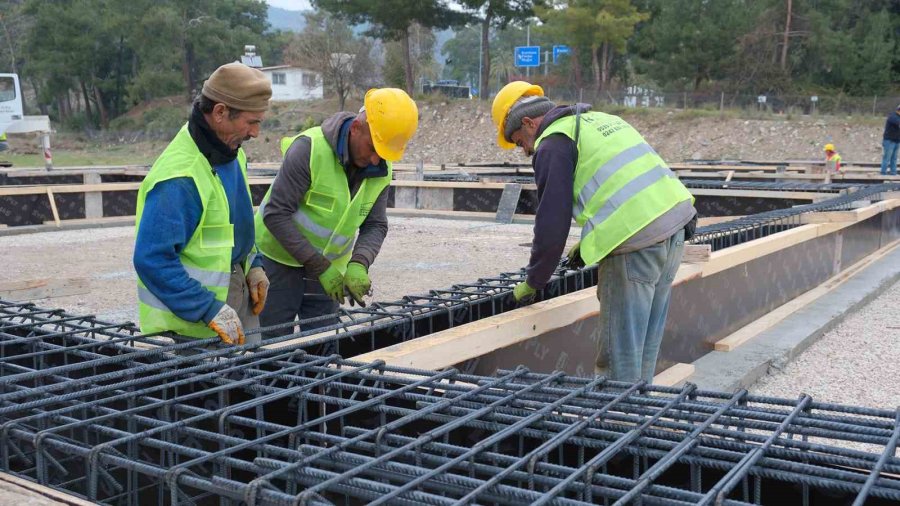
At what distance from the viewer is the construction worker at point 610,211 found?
3.90 m

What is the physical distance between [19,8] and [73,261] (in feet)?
222

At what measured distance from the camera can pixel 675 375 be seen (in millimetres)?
5441

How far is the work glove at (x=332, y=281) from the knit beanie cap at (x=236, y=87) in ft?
4.47

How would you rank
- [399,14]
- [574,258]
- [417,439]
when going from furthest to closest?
[399,14]
[574,258]
[417,439]

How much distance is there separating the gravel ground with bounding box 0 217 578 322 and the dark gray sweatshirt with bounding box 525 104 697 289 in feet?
15.6

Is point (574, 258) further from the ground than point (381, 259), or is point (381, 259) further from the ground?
point (574, 258)

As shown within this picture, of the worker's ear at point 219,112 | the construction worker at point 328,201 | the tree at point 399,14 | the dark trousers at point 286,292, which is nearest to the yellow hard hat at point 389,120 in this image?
the construction worker at point 328,201

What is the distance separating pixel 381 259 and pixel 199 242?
793 centimetres

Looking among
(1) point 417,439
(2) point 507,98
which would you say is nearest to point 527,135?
(2) point 507,98

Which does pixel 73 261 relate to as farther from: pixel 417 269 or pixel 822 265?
pixel 822 265

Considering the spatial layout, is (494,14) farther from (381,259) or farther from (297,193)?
(297,193)

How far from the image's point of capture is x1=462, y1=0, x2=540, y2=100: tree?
47.1m

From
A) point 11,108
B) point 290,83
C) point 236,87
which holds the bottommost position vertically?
point 236,87

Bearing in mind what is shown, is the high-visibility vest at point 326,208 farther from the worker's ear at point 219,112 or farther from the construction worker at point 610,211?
the worker's ear at point 219,112
